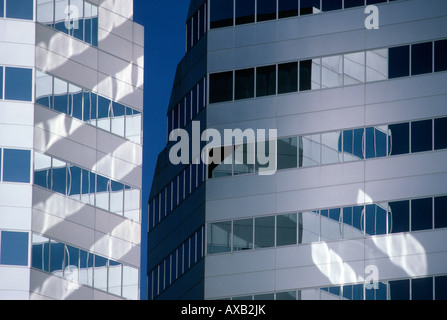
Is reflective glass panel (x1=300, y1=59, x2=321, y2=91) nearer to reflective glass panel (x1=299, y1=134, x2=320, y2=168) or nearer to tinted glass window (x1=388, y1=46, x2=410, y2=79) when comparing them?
reflective glass panel (x1=299, y1=134, x2=320, y2=168)

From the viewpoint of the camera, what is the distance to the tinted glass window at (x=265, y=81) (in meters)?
70.9

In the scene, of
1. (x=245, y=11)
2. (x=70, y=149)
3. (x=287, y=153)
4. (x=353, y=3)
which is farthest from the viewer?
(x=245, y=11)

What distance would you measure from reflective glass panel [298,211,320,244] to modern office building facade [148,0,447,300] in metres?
0.08

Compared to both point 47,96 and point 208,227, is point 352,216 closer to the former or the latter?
point 208,227

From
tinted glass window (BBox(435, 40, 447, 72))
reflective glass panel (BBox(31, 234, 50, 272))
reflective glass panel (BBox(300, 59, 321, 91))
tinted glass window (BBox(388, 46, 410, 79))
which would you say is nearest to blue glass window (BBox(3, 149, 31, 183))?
reflective glass panel (BBox(31, 234, 50, 272))

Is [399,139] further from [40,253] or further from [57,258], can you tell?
[40,253]

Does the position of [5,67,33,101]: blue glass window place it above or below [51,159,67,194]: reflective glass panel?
above

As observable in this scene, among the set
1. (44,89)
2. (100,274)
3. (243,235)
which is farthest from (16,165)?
(243,235)

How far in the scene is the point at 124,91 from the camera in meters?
68.9

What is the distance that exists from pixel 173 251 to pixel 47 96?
1926 centimetres

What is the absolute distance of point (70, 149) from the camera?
64000 mm

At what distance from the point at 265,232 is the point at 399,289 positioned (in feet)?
30.0

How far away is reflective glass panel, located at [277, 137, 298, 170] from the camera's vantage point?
69.0 metres

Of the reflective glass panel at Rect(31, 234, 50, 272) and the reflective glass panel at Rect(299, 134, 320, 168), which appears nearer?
the reflective glass panel at Rect(31, 234, 50, 272)
